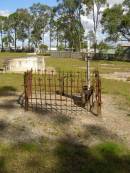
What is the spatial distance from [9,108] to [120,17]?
45.4 m

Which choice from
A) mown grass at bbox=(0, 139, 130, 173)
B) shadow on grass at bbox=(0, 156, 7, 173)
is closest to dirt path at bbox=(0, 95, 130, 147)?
mown grass at bbox=(0, 139, 130, 173)

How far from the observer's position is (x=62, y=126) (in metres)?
8.69

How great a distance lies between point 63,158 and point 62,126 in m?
1.85

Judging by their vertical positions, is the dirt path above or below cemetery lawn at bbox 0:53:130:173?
above

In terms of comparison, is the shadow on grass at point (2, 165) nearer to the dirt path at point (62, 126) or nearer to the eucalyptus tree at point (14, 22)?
the dirt path at point (62, 126)

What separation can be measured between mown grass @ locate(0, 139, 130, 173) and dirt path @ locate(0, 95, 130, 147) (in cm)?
36

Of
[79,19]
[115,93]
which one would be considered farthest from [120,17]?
[115,93]

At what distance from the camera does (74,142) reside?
7730 millimetres

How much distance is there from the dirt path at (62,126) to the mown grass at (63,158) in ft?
1.19

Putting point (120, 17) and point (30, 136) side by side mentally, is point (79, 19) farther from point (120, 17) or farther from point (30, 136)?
point (30, 136)

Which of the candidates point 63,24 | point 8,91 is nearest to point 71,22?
point 63,24

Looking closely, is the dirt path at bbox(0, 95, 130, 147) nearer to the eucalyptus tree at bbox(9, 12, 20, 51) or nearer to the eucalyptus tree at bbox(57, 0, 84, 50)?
the eucalyptus tree at bbox(57, 0, 84, 50)

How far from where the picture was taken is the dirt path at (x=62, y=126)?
799 centimetres

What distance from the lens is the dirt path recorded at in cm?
799
